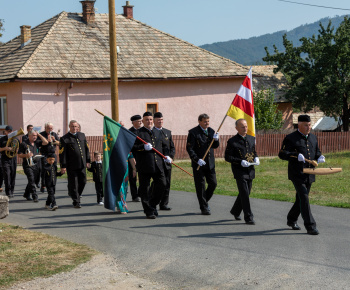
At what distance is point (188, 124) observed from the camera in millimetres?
33688

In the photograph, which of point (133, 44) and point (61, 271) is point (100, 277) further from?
point (133, 44)

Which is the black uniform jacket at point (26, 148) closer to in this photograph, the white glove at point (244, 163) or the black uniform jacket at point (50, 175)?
the black uniform jacket at point (50, 175)

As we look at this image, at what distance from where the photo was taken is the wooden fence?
30.0 metres

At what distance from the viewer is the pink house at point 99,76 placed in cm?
3014

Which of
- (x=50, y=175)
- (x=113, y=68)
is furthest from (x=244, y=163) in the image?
(x=113, y=68)

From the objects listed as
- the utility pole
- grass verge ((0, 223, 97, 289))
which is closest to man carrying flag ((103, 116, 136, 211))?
grass verge ((0, 223, 97, 289))

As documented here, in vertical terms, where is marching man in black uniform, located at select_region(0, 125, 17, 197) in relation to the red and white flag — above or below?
below

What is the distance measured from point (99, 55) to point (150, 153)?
20753 millimetres

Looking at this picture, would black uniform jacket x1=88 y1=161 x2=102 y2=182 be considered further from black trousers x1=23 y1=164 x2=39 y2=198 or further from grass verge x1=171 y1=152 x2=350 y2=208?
grass verge x1=171 y1=152 x2=350 y2=208

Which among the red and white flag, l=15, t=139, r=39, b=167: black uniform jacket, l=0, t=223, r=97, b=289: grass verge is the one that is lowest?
Answer: l=0, t=223, r=97, b=289: grass verge

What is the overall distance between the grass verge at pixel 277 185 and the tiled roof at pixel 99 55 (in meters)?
6.50

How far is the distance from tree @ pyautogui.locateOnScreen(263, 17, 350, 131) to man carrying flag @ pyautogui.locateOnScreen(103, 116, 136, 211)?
34.2 metres

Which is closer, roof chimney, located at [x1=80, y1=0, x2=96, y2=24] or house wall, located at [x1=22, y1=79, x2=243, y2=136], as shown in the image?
house wall, located at [x1=22, y1=79, x2=243, y2=136]

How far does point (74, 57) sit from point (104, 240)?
22.4 meters
